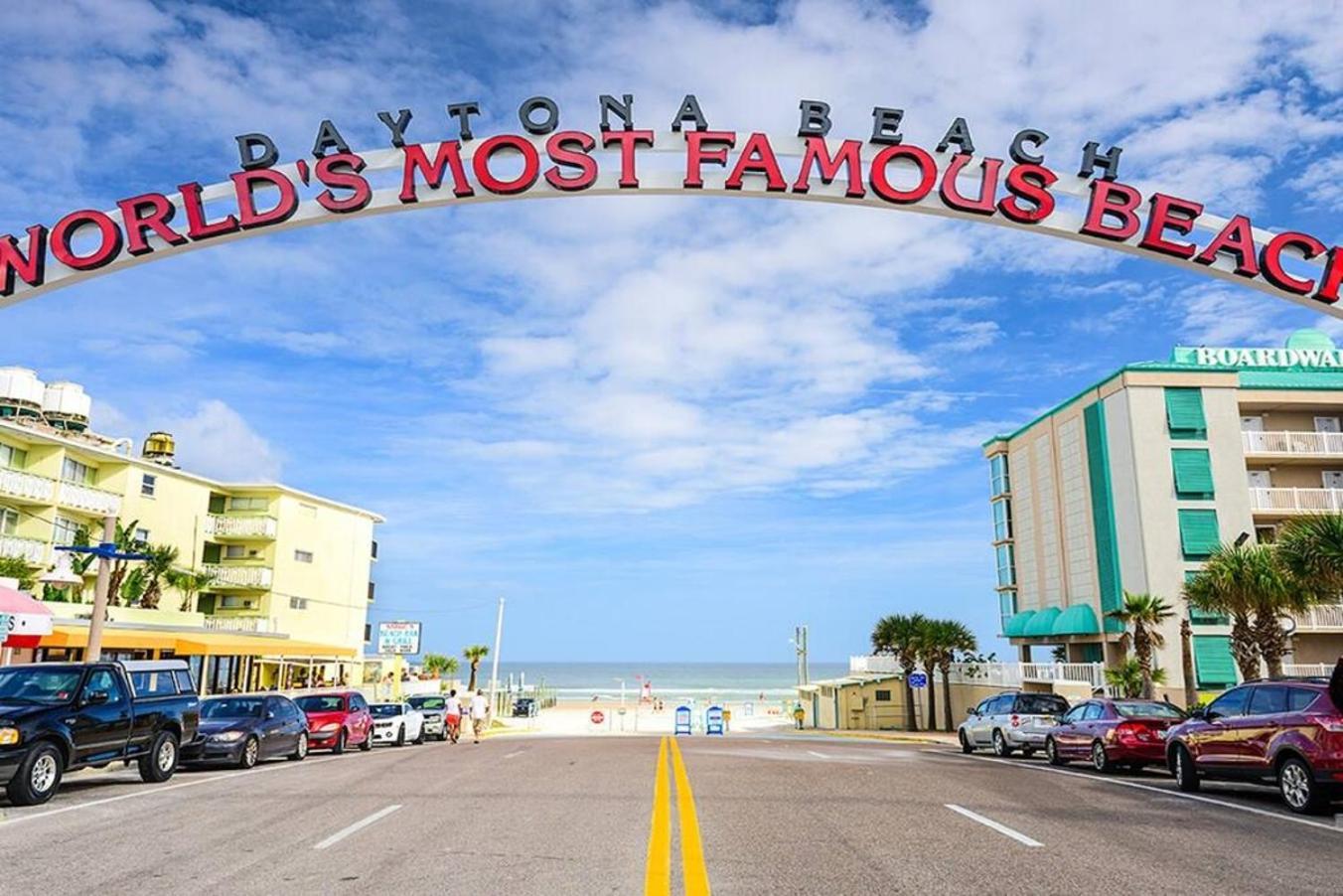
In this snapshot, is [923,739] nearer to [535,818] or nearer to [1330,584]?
[1330,584]

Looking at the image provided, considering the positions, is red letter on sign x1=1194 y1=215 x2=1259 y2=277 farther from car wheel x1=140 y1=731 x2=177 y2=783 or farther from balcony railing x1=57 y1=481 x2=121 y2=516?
balcony railing x1=57 y1=481 x2=121 y2=516

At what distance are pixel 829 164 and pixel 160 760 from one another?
13618 millimetres

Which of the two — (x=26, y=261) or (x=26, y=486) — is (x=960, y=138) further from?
(x=26, y=486)

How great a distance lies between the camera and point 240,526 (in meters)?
56.2

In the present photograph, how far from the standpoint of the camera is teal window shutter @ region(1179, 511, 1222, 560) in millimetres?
40625

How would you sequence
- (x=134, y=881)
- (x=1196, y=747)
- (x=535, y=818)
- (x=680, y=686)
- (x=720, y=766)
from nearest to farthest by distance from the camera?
(x=134, y=881) → (x=535, y=818) → (x=1196, y=747) → (x=720, y=766) → (x=680, y=686)

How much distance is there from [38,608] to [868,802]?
22879mm

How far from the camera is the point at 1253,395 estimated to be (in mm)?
42781

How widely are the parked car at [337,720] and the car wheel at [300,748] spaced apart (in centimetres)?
160

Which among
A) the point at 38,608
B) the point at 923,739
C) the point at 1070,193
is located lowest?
the point at 923,739

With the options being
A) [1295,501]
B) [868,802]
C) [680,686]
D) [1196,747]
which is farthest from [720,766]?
[680,686]

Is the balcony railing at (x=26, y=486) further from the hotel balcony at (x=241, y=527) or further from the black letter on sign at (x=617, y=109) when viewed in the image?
the black letter on sign at (x=617, y=109)

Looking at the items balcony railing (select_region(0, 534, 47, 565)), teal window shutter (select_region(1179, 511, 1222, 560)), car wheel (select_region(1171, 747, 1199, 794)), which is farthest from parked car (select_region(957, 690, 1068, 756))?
balcony railing (select_region(0, 534, 47, 565))

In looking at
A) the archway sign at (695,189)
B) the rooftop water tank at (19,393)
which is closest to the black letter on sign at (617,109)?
the archway sign at (695,189)
